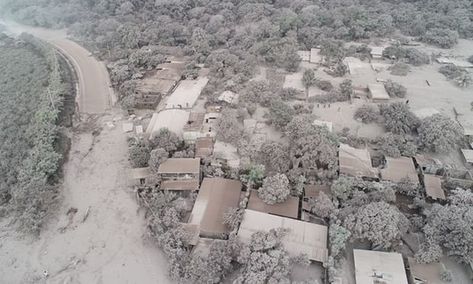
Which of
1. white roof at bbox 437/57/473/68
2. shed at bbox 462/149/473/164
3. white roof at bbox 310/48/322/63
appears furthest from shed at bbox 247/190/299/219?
white roof at bbox 437/57/473/68

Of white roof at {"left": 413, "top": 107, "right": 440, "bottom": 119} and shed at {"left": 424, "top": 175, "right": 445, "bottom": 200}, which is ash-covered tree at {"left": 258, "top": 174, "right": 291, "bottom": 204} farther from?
white roof at {"left": 413, "top": 107, "right": 440, "bottom": 119}

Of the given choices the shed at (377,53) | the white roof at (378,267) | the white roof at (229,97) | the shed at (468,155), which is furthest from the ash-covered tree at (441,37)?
the white roof at (378,267)

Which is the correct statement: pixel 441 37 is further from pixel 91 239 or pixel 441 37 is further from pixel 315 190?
pixel 91 239

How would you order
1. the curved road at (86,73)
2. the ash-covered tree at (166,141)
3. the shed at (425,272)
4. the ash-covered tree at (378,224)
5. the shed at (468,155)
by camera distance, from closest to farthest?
1. the shed at (425,272)
2. the ash-covered tree at (378,224)
3. the shed at (468,155)
4. the ash-covered tree at (166,141)
5. the curved road at (86,73)

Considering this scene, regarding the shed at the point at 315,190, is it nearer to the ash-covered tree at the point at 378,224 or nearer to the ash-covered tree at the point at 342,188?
the ash-covered tree at the point at 342,188

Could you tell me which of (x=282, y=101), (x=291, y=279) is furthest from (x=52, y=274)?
(x=282, y=101)

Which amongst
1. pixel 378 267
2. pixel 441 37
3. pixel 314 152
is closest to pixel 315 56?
pixel 441 37
